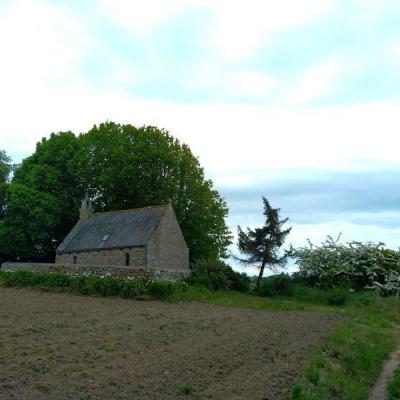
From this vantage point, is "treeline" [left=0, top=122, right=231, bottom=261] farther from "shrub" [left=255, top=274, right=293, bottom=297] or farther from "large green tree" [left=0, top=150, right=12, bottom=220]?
"shrub" [left=255, top=274, right=293, bottom=297]

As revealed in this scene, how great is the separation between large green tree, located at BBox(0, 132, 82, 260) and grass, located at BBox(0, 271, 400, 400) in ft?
43.8

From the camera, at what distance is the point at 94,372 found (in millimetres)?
10680

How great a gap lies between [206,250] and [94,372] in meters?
35.2

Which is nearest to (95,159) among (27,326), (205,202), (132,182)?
(132,182)

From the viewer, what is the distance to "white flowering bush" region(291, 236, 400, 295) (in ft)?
101

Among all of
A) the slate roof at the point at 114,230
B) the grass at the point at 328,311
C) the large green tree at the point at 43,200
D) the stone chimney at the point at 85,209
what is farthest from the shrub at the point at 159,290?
the large green tree at the point at 43,200

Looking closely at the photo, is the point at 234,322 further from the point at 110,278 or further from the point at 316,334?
the point at 110,278

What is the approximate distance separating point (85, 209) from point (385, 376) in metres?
36.3

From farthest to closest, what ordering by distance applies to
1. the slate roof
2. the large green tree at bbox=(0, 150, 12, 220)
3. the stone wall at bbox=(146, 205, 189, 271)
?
the large green tree at bbox=(0, 150, 12, 220)
the slate roof
the stone wall at bbox=(146, 205, 189, 271)

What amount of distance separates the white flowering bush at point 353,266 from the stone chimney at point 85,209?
66.9 ft

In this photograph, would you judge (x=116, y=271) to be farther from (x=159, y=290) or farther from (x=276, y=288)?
(x=276, y=288)

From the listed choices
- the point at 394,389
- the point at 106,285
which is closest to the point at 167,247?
the point at 106,285

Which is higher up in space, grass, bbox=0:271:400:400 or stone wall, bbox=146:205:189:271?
stone wall, bbox=146:205:189:271

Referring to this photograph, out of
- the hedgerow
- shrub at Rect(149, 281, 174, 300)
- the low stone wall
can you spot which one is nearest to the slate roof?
the low stone wall
